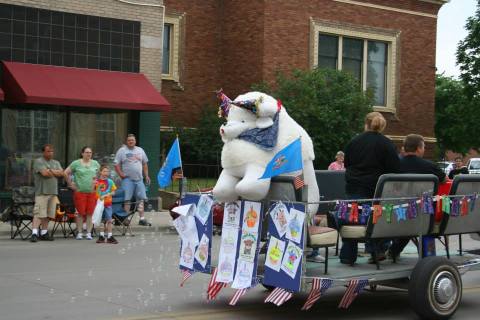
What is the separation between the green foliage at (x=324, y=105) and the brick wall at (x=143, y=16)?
205 inches

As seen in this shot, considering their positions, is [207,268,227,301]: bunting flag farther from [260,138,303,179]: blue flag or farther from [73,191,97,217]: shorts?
[73,191,97,217]: shorts

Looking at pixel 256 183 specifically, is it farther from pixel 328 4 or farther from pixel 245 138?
pixel 328 4

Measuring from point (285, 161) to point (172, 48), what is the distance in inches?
866

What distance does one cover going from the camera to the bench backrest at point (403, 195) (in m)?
7.91

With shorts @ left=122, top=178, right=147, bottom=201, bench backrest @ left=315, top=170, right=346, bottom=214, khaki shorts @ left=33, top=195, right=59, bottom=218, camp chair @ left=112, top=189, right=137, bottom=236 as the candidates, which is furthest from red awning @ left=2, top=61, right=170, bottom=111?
bench backrest @ left=315, top=170, right=346, bottom=214

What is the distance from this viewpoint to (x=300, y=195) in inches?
299

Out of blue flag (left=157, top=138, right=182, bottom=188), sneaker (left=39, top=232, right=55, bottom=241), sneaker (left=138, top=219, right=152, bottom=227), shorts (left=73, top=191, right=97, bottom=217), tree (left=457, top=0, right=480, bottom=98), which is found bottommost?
sneaker (left=39, top=232, right=55, bottom=241)

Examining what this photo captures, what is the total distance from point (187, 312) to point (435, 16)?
27.0 metres

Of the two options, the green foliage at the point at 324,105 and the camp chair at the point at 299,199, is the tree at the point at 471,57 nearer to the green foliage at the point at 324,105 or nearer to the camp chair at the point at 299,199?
the green foliage at the point at 324,105

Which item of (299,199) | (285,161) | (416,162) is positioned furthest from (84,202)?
(299,199)

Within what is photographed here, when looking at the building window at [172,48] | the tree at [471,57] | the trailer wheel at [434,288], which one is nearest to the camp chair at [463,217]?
the trailer wheel at [434,288]

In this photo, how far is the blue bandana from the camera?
8.15m

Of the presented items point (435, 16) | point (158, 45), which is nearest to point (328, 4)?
point (435, 16)

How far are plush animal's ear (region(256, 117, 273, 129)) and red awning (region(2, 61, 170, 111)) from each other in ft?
38.3
